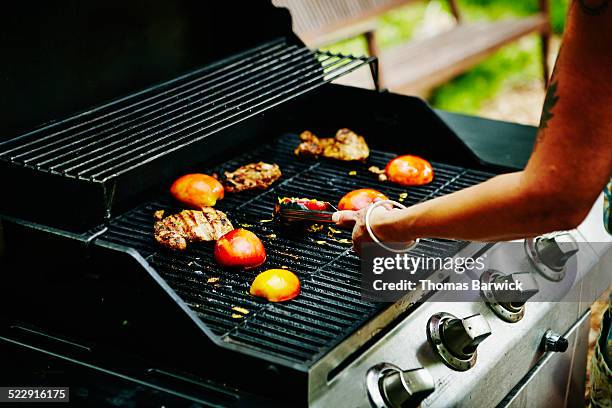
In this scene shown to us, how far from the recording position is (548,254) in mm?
2580

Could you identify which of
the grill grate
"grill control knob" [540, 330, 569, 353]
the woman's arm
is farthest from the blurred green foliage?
the woman's arm

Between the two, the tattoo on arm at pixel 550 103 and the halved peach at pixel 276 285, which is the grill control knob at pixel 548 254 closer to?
the halved peach at pixel 276 285

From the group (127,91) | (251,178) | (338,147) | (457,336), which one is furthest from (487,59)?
(457,336)

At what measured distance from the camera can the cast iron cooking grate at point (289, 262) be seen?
6.84 ft

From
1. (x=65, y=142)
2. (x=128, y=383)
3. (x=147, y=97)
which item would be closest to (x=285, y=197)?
(x=147, y=97)

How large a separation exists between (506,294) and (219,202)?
1020 mm

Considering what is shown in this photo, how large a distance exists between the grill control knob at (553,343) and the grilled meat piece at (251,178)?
106 centimetres

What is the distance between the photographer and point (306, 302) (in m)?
2.23

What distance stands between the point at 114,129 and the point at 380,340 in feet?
3.64

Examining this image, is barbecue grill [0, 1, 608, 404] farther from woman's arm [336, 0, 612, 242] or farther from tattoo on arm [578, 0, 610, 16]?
tattoo on arm [578, 0, 610, 16]

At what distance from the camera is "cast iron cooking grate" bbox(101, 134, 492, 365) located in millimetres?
2086

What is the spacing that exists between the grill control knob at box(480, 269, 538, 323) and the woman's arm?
0.64m

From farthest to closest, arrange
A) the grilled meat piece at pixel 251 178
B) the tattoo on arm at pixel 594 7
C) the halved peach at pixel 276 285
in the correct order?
the grilled meat piece at pixel 251 178 → the halved peach at pixel 276 285 → the tattoo on arm at pixel 594 7

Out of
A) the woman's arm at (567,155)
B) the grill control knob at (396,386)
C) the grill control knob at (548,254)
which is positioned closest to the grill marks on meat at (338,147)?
the grill control knob at (548,254)
